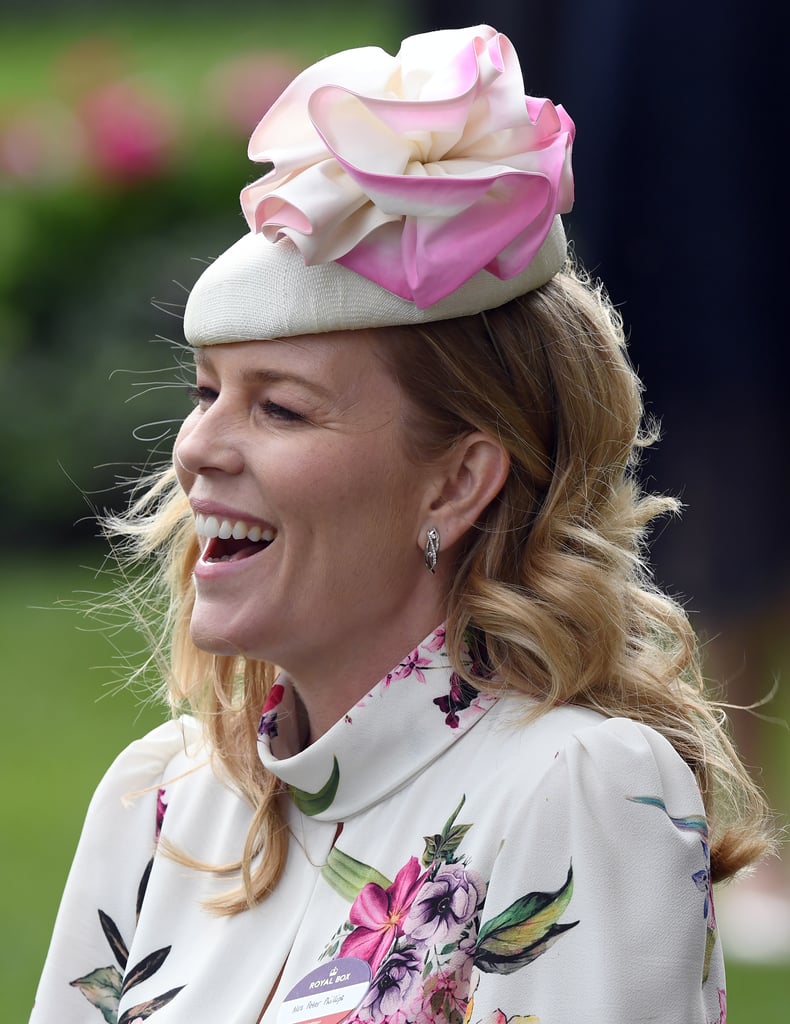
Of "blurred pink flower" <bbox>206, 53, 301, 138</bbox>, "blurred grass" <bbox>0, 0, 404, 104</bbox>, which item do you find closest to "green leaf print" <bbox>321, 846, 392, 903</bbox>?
"blurred pink flower" <bbox>206, 53, 301, 138</bbox>

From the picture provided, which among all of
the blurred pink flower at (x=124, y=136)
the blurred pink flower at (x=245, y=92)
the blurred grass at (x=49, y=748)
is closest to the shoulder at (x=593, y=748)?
the blurred grass at (x=49, y=748)

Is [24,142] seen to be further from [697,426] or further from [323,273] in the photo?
[323,273]

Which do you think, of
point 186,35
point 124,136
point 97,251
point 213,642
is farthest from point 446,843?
point 186,35

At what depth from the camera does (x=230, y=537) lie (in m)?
2.21

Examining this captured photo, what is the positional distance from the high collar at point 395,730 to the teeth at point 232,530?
235 mm

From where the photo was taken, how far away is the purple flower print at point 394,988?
6.42 feet

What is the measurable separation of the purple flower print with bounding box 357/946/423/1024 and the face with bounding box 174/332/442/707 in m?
0.42

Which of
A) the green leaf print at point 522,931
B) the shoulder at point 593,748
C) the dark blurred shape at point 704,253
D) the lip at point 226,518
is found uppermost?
the dark blurred shape at point 704,253

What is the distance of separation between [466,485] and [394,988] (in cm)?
63

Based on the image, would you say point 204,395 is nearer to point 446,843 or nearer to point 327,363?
point 327,363

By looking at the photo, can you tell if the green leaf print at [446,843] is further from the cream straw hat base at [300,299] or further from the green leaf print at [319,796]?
→ the cream straw hat base at [300,299]

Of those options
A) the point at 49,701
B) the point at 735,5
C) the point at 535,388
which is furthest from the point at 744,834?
the point at 49,701

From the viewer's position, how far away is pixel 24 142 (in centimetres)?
871

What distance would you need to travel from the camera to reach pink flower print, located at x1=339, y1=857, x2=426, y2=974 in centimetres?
203
